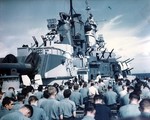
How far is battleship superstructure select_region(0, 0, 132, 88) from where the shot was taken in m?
10.1

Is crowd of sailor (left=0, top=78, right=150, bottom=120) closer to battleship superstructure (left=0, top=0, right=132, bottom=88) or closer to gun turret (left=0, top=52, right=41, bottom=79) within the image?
gun turret (left=0, top=52, right=41, bottom=79)

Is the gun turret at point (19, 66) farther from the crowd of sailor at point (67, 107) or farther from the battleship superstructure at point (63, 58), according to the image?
the crowd of sailor at point (67, 107)

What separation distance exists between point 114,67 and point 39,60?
12613mm

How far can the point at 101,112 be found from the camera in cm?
402

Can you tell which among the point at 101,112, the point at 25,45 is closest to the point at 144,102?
the point at 101,112

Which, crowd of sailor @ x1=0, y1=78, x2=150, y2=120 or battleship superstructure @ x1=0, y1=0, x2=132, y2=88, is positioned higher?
battleship superstructure @ x1=0, y1=0, x2=132, y2=88

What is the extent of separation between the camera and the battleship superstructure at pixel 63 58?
10.1 meters

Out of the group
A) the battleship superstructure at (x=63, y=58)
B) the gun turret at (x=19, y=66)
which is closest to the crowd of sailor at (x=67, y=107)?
the gun turret at (x=19, y=66)

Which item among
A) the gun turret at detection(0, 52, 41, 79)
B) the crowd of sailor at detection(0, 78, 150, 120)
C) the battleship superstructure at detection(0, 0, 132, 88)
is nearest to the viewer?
the crowd of sailor at detection(0, 78, 150, 120)

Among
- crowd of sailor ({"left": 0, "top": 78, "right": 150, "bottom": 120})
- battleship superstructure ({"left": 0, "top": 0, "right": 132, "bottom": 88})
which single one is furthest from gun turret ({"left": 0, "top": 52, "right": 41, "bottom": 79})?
crowd of sailor ({"left": 0, "top": 78, "right": 150, "bottom": 120})

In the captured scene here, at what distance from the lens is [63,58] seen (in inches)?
468

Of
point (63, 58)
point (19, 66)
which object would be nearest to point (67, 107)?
point (19, 66)

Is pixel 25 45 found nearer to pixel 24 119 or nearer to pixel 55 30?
pixel 55 30

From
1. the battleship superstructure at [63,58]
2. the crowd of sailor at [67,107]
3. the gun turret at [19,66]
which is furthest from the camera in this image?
the battleship superstructure at [63,58]
